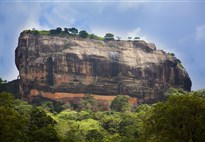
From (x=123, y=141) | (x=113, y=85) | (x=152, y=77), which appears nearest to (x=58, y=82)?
(x=113, y=85)

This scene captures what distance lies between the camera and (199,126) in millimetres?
33188

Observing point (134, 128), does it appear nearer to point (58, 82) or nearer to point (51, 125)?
point (51, 125)

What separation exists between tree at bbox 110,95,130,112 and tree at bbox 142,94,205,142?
63867mm

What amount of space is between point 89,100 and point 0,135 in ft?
236

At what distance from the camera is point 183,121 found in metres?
33.8

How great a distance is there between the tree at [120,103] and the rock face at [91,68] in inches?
349

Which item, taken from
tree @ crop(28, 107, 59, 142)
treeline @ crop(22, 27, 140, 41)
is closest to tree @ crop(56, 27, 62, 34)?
treeline @ crop(22, 27, 140, 41)

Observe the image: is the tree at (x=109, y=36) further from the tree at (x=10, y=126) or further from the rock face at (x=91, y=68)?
the tree at (x=10, y=126)

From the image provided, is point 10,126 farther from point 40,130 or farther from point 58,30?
point 58,30

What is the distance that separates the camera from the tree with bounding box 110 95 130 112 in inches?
3927

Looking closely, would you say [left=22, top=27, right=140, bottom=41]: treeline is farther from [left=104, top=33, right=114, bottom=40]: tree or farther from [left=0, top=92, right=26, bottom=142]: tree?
[left=0, top=92, right=26, bottom=142]: tree

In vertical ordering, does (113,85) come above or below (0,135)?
above

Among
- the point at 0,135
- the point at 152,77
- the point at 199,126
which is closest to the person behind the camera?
the point at 199,126

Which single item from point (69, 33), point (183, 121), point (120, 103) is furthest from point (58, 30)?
point (183, 121)
